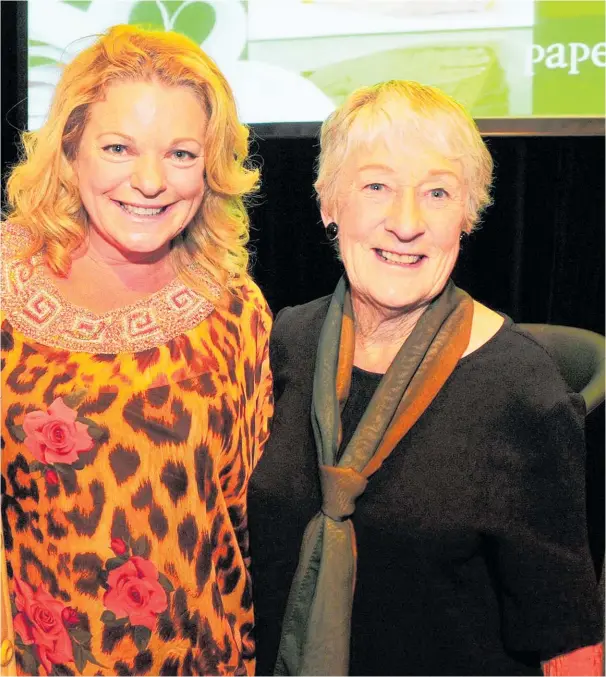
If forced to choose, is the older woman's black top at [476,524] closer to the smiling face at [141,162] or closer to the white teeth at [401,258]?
the white teeth at [401,258]

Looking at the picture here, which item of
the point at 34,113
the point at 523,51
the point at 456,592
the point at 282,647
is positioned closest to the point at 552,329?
the point at 523,51

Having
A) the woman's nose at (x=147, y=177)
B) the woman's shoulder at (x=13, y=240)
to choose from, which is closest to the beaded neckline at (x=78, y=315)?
the woman's shoulder at (x=13, y=240)

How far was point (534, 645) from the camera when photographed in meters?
1.64

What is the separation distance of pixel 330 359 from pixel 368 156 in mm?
407

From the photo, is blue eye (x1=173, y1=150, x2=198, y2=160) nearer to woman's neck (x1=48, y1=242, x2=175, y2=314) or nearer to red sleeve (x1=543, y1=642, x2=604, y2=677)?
woman's neck (x1=48, y1=242, x2=175, y2=314)

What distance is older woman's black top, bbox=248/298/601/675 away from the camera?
1.59 meters

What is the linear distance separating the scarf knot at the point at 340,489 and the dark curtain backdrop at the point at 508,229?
2.85ft

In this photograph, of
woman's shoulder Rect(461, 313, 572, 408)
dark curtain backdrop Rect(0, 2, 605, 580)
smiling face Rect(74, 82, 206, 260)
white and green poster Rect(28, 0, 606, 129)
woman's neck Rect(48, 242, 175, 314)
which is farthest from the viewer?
dark curtain backdrop Rect(0, 2, 605, 580)

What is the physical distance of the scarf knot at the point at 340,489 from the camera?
→ 1625 mm

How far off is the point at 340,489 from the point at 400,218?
0.52 meters

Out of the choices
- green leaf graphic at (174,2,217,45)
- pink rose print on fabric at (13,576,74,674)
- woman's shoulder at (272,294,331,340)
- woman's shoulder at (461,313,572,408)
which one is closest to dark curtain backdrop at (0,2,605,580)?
green leaf graphic at (174,2,217,45)

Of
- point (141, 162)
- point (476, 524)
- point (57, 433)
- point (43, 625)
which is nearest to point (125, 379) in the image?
point (57, 433)

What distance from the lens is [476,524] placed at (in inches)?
63.6

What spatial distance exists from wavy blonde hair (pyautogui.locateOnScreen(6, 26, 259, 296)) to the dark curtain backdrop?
0.48 metres
